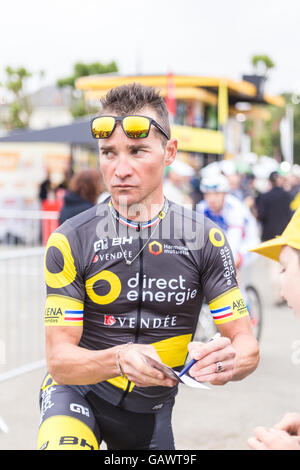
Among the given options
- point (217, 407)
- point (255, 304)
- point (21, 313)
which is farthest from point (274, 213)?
point (217, 407)

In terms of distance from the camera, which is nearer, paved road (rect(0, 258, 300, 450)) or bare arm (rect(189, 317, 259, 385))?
bare arm (rect(189, 317, 259, 385))

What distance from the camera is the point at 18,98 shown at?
55.1 metres

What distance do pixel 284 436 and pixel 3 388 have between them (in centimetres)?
492

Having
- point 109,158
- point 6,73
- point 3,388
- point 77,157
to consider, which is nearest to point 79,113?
point 6,73

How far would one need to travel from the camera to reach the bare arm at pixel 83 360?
2241 millimetres

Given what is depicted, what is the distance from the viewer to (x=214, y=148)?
130 feet

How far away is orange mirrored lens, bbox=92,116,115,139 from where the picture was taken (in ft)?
8.20

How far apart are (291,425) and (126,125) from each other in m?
1.25

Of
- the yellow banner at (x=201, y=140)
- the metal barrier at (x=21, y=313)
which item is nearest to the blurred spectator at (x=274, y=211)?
the metal barrier at (x=21, y=313)

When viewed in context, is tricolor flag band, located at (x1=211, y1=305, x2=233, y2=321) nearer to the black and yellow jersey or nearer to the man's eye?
the black and yellow jersey

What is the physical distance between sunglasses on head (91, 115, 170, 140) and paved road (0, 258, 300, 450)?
127 inches

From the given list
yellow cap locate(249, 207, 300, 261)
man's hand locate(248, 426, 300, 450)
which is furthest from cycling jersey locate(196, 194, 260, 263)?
man's hand locate(248, 426, 300, 450)

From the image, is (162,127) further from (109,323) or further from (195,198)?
(195,198)
